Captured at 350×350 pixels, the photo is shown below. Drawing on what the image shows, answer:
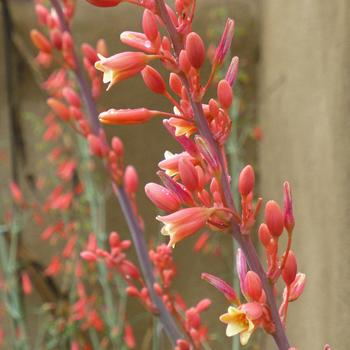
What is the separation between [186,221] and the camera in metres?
0.67

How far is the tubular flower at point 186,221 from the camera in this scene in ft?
2.17

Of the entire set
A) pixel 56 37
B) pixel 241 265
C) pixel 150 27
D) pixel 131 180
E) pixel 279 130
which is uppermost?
pixel 150 27

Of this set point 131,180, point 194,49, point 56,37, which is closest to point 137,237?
point 131,180

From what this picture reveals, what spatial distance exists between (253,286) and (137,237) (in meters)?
0.62

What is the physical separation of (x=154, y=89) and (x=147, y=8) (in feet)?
0.26

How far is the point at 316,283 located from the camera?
5.15 feet

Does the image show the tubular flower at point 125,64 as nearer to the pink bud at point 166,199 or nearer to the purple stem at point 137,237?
the pink bud at point 166,199

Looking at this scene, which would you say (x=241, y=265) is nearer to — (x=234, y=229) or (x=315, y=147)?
(x=234, y=229)

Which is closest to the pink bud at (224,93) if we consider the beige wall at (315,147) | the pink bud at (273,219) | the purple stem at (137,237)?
the pink bud at (273,219)

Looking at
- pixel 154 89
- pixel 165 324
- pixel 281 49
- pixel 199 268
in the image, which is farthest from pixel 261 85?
pixel 154 89

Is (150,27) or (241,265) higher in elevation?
(150,27)

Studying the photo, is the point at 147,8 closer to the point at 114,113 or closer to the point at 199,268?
the point at 114,113

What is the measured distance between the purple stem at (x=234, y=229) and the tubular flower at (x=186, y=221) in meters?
0.03

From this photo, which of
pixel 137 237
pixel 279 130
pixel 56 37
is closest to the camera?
pixel 137 237
